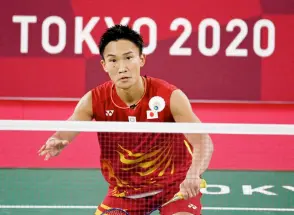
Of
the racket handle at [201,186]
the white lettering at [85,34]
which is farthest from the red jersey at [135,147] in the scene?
the white lettering at [85,34]

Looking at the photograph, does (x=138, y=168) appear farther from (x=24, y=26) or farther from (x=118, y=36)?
(x=24, y=26)

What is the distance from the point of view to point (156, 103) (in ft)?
12.4

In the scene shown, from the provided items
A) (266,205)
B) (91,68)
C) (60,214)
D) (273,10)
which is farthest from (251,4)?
(60,214)

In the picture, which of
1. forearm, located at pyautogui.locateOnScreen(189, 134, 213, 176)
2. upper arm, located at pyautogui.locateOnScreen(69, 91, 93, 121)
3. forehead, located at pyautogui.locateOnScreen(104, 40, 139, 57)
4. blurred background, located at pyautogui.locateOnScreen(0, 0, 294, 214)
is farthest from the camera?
blurred background, located at pyautogui.locateOnScreen(0, 0, 294, 214)

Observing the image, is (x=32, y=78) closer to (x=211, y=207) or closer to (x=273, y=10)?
(x=273, y=10)

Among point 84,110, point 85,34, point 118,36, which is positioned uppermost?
point 85,34

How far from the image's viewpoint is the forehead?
3.73 meters

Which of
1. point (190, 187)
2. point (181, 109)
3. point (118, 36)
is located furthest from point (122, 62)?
point (190, 187)

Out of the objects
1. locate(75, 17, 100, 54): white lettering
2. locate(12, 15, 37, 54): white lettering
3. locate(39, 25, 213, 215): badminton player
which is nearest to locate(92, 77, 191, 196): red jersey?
locate(39, 25, 213, 215): badminton player

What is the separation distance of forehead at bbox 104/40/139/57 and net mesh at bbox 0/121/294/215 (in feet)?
1.31

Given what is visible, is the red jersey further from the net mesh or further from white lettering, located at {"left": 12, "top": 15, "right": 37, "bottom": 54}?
white lettering, located at {"left": 12, "top": 15, "right": 37, "bottom": 54}

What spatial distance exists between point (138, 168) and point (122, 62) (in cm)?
57

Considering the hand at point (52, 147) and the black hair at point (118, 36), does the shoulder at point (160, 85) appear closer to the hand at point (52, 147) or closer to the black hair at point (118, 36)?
the black hair at point (118, 36)

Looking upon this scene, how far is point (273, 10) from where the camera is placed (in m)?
8.10
